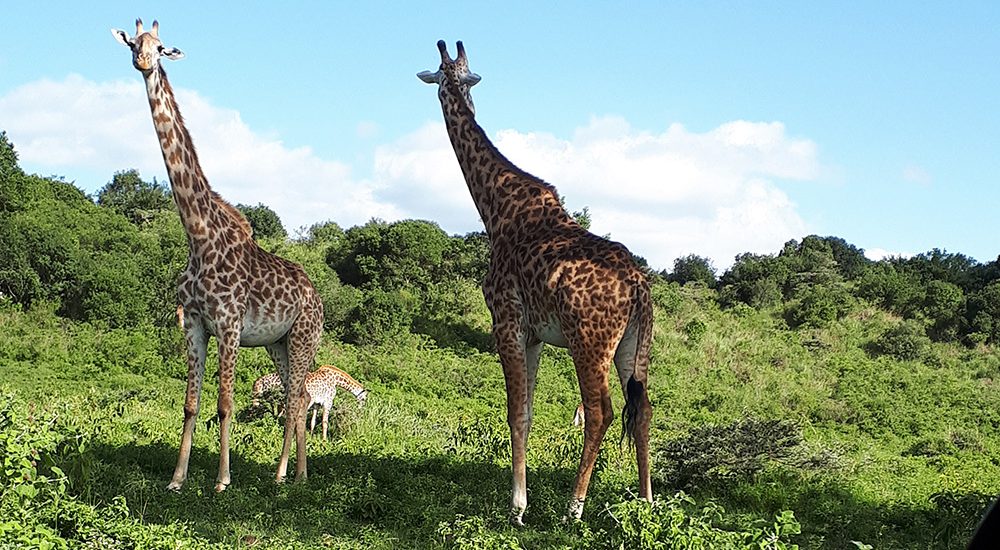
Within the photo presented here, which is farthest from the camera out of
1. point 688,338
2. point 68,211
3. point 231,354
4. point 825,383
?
point 68,211

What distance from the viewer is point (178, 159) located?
324 inches

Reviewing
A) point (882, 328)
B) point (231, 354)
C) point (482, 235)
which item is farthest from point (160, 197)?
point (231, 354)

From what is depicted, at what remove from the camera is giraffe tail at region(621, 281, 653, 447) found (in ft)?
23.0

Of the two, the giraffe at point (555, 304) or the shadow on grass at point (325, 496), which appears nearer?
the shadow on grass at point (325, 496)

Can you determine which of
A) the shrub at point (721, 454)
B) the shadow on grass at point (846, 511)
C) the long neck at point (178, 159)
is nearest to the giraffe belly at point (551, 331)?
the shadow on grass at point (846, 511)

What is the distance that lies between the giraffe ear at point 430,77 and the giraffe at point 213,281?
207 centimetres

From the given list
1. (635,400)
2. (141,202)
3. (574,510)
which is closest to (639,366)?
(635,400)

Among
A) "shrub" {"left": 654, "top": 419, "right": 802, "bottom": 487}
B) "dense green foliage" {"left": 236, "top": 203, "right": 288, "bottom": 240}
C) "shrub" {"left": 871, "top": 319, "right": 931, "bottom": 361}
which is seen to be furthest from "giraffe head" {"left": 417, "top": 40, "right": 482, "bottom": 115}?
"dense green foliage" {"left": 236, "top": 203, "right": 288, "bottom": 240}

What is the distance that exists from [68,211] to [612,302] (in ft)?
60.6

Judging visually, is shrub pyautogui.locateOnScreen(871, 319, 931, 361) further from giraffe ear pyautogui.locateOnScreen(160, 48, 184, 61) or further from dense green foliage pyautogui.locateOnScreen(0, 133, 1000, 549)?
giraffe ear pyautogui.locateOnScreen(160, 48, 184, 61)

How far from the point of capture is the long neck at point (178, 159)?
26.7 ft

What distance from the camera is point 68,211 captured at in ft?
71.6

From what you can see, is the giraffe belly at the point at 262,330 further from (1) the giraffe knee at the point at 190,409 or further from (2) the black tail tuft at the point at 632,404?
(2) the black tail tuft at the point at 632,404

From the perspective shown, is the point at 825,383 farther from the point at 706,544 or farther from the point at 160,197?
the point at 160,197
